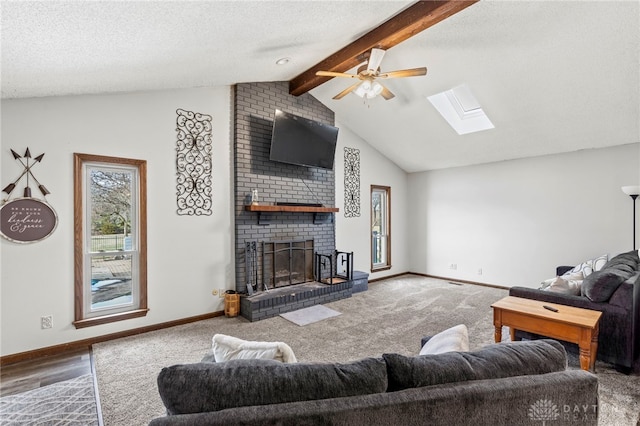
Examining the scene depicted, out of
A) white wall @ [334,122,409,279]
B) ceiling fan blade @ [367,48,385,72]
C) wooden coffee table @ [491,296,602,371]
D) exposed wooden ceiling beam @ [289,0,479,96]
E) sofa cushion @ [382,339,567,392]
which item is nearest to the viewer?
sofa cushion @ [382,339,567,392]

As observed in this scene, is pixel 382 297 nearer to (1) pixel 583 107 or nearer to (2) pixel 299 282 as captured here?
(2) pixel 299 282

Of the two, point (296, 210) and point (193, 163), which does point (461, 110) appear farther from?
point (193, 163)

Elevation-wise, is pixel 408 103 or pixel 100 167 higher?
pixel 408 103

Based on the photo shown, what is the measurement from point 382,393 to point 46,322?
138 inches

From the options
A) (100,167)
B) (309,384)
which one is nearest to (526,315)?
(309,384)

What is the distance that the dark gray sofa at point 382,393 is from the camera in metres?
0.90

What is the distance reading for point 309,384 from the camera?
3.20 feet

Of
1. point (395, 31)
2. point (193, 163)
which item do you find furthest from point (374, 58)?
point (193, 163)

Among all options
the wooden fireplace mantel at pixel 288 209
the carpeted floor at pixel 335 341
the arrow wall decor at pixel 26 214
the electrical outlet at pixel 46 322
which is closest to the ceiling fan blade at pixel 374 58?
the wooden fireplace mantel at pixel 288 209

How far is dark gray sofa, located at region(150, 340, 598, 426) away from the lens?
0.90 m

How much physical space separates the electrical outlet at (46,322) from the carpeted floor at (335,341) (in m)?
0.48

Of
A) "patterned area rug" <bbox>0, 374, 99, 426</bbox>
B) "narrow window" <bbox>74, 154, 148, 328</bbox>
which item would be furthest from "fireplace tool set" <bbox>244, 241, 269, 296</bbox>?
"patterned area rug" <bbox>0, 374, 99, 426</bbox>

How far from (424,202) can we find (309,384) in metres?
6.17

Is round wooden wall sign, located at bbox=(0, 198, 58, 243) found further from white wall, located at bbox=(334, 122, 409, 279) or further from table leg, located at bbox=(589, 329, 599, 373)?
table leg, located at bbox=(589, 329, 599, 373)
